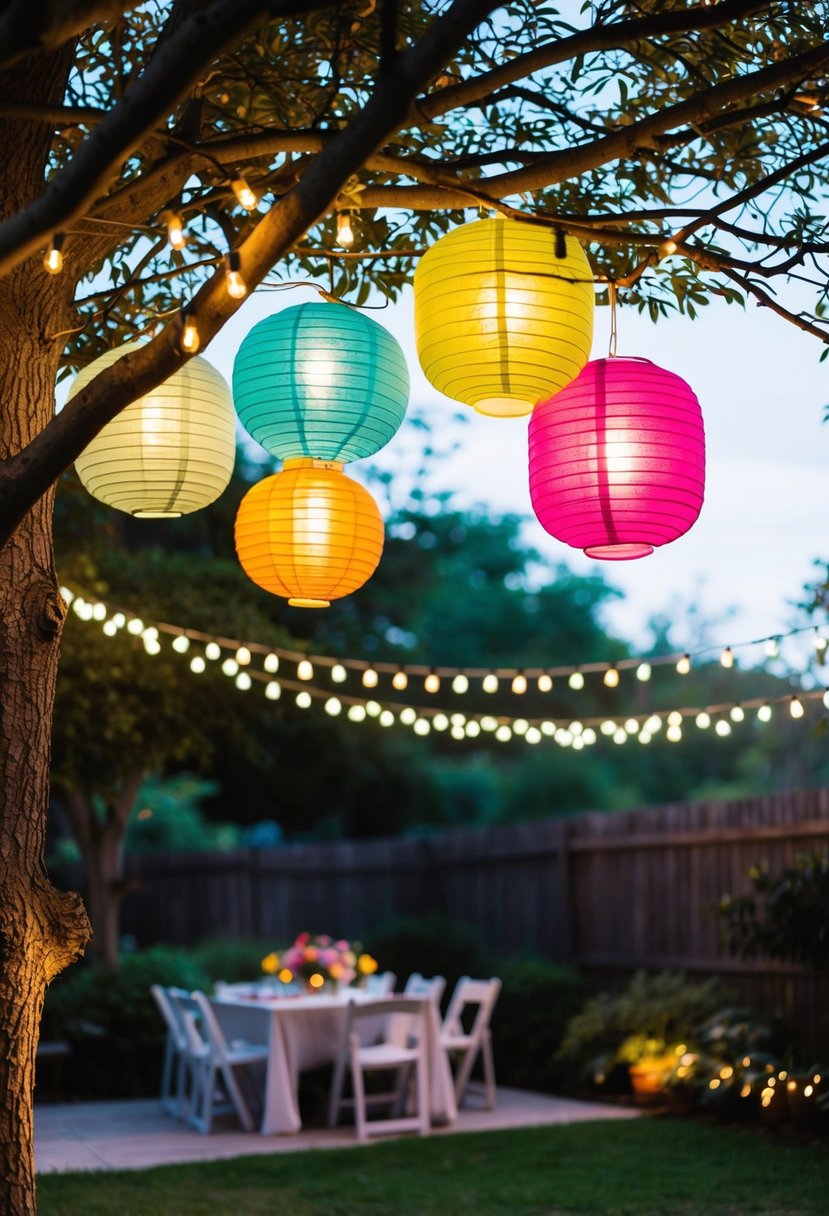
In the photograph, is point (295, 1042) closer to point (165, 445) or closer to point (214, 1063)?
point (214, 1063)

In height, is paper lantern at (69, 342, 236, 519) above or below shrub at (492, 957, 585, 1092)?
above

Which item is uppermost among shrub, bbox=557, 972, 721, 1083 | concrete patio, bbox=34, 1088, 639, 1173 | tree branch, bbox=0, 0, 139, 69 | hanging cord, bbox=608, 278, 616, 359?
tree branch, bbox=0, 0, 139, 69

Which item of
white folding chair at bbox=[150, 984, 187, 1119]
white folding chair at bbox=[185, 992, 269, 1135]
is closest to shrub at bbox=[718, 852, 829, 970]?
white folding chair at bbox=[185, 992, 269, 1135]

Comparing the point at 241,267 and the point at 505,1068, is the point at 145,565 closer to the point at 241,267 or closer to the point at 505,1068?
the point at 505,1068

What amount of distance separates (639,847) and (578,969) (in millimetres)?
1171

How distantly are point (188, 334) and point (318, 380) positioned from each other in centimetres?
60

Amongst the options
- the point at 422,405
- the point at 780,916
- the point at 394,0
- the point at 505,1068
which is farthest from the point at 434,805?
the point at 394,0

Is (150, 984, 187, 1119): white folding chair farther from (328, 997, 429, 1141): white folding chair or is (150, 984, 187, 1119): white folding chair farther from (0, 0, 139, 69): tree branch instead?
(0, 0, 139, 69): tree branch

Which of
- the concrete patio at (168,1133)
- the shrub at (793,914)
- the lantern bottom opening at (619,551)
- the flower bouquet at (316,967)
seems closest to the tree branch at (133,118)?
the lantern bottom opening at (619,551)

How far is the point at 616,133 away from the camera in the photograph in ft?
10.7

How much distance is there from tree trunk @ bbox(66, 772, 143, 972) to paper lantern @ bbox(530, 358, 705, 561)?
732 cm

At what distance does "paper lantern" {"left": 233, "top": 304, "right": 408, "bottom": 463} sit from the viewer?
3211 mm

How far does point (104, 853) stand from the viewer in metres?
10.3

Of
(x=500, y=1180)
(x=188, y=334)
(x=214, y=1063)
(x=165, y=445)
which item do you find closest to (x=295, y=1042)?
(x=214, y=1063)
